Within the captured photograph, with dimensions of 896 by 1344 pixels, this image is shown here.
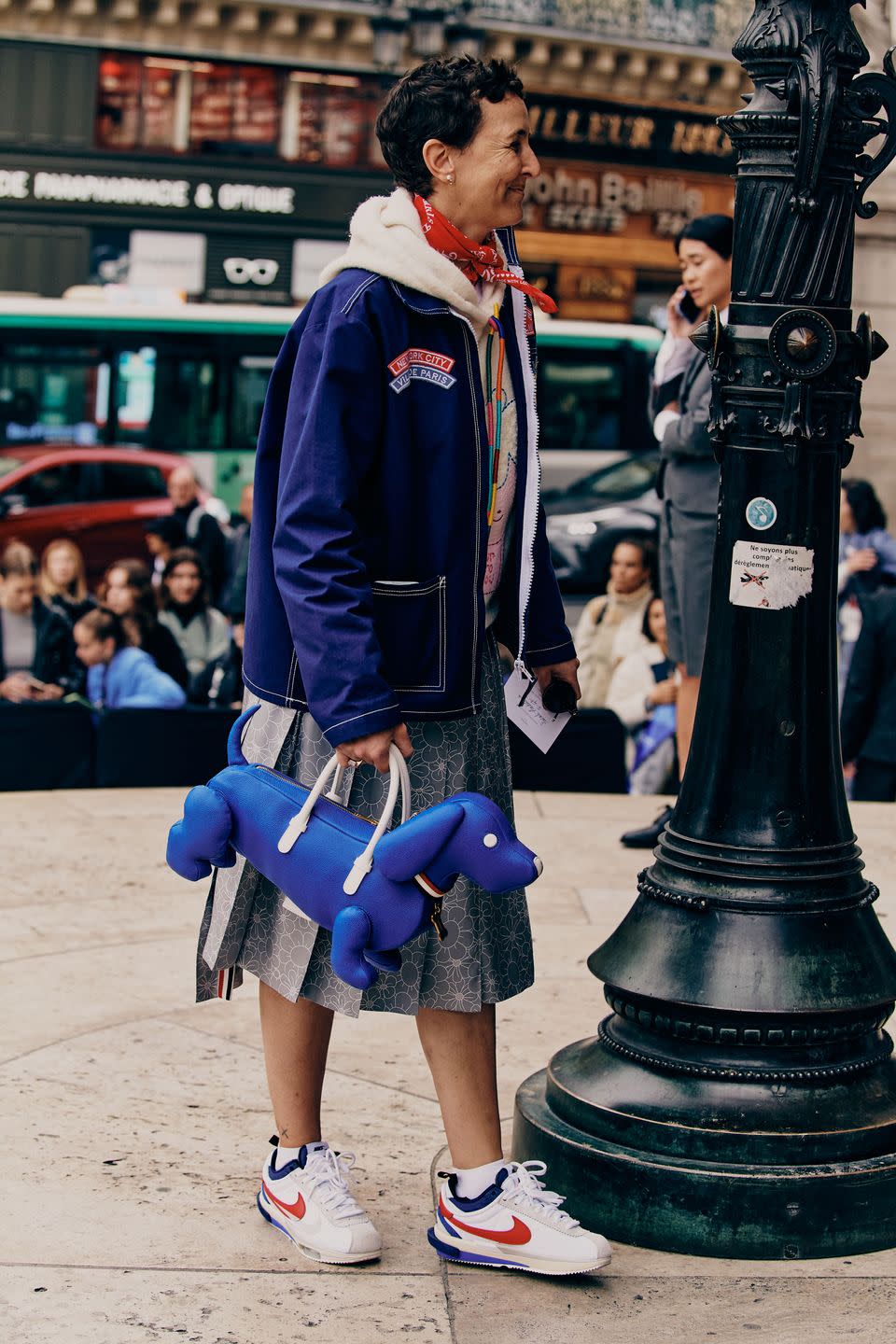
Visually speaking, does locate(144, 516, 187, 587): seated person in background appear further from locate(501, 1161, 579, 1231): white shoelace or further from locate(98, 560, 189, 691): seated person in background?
locate(501, 1161, 579, 1231): white shoelace

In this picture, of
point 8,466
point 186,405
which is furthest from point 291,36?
point 8,466

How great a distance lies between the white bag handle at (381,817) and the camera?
2988 mm

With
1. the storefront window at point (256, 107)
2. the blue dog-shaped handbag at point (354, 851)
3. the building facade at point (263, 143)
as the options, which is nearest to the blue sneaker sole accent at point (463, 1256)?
the blue dog-shaped handbag at point (354, 851)

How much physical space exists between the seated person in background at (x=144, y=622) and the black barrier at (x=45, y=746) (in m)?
1.74

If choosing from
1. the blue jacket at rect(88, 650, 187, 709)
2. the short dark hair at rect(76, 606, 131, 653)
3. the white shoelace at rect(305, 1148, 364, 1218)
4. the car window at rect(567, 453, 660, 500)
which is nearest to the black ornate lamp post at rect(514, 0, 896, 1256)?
the white shoelace at rect(305, 1148, 364, 1218)

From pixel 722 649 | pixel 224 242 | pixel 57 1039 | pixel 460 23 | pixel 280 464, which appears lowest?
pixel 57 1039

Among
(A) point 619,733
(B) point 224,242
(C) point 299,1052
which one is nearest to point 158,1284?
(C) point 299,1052

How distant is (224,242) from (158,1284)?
70.7 feet

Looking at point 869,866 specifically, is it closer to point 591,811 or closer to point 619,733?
point 591,811

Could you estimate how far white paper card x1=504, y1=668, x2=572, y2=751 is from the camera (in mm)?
3590

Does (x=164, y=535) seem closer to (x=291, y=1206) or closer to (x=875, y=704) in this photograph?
(x=875, y=704)

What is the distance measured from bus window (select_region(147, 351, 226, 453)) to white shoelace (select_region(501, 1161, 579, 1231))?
1581 cm

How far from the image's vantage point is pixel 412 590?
10.3ft

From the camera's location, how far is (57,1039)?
14.5ft
